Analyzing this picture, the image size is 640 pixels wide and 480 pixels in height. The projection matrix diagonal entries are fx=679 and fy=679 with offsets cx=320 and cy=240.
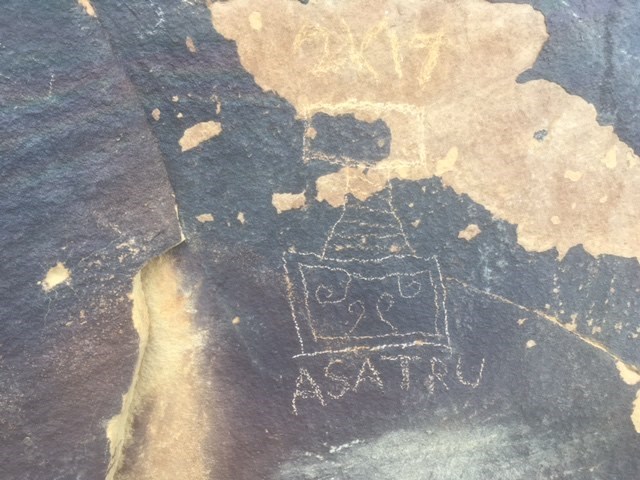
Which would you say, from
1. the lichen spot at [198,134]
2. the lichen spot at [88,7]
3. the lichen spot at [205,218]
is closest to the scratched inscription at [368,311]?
the lichen spot at [205,218]

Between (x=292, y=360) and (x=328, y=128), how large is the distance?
672 mm

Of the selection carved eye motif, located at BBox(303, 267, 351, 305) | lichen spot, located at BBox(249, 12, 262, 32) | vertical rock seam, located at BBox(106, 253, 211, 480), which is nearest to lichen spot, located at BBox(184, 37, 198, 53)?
lichen spot, located at BBox(249, 12, 262, 32)

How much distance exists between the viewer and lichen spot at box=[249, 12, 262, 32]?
1.80 metres

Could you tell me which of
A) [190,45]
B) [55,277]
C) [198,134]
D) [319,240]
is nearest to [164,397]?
[55,277]

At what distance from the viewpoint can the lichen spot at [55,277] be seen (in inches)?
67.2

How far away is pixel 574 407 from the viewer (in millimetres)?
2094

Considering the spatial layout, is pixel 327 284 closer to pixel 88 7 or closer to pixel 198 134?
pixel 198 134

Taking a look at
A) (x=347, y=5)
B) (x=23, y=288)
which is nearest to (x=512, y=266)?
(x=347, y=5)

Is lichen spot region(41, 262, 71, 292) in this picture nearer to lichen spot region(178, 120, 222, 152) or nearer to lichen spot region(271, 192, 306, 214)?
lichen spot region(178, 120, 222, 152)

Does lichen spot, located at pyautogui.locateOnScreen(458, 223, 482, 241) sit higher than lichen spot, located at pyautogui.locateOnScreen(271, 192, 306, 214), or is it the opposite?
lichen spot, located at pyautogui.locateOnScreen(271, 192, 306, 214)

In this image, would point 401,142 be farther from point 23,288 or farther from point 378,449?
point 23,288

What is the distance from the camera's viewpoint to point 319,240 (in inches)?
75.4

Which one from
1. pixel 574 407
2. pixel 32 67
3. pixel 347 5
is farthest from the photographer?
pixel 574 407

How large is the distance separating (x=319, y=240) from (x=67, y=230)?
0.67 m
